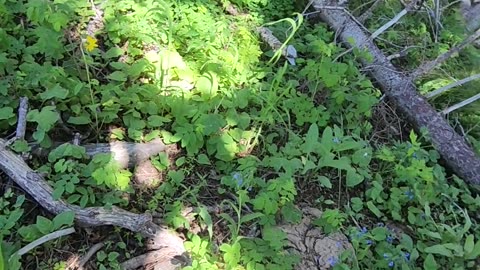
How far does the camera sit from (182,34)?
11.4ft

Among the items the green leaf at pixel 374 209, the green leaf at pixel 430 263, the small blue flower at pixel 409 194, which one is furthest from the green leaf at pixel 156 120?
the green leaf at pixel 430 263

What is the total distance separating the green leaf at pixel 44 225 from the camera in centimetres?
233

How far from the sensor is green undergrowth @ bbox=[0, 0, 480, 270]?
8.41ft

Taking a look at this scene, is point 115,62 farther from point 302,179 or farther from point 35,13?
point 302,179

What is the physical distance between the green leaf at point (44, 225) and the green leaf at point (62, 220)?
0.02m

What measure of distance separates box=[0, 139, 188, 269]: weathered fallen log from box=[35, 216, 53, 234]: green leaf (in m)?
0.13

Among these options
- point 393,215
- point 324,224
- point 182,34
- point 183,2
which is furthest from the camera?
point 183,2

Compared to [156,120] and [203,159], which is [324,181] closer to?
[203,159]

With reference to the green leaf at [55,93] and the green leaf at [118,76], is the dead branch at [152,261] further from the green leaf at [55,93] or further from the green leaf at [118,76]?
the green leaf at [118,76]

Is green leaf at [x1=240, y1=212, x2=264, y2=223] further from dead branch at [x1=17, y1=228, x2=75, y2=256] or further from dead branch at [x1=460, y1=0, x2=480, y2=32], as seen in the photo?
dead branch at [x1=460, y1=0, x2=480, y2=32]

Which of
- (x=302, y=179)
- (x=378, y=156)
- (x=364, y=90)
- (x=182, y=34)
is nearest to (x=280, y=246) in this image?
(x=302, y=179)

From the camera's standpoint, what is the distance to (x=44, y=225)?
7.64ft

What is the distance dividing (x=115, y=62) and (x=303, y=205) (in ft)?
4.96

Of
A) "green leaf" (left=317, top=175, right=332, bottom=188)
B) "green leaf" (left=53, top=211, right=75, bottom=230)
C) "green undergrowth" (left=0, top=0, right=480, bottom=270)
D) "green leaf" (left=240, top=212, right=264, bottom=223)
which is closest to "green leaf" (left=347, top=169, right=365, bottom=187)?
"green undergrowth" (left=0, top=0, right=480, bottom=270)
